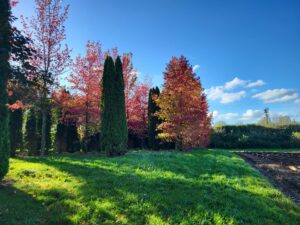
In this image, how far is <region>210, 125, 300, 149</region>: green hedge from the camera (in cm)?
2622

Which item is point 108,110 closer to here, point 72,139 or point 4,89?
point 4,89

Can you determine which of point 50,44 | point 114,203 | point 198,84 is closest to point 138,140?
point 198,84

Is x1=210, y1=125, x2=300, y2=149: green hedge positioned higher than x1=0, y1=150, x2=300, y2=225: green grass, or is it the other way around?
x1=210, y1=125, x2=300, y2=149: green hedge

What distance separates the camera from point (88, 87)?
15812mm

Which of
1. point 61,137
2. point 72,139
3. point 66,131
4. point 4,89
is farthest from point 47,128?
point 4,89

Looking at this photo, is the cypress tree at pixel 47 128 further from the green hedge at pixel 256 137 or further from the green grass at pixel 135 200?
the green hedge at pixel 256 137

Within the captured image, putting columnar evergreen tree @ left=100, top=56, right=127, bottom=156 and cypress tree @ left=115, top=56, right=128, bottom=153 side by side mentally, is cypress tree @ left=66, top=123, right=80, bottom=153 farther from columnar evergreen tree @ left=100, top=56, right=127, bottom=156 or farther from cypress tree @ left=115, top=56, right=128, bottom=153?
cypress tree @ left=115, top=56, right=128, bottom=153

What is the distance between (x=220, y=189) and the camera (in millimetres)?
5566

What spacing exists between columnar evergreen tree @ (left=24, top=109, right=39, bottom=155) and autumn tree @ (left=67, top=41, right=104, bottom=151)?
263 cm

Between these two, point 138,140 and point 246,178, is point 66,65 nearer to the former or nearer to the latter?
point 138,140

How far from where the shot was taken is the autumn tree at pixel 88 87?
15812 millimetres

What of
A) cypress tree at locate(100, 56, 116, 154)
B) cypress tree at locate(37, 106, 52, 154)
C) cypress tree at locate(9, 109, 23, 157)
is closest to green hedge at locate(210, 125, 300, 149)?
cypress tree at locate(100, 56, 116, 154)

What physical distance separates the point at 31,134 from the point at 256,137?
922 inches

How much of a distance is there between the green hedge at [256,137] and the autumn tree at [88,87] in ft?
50.4
